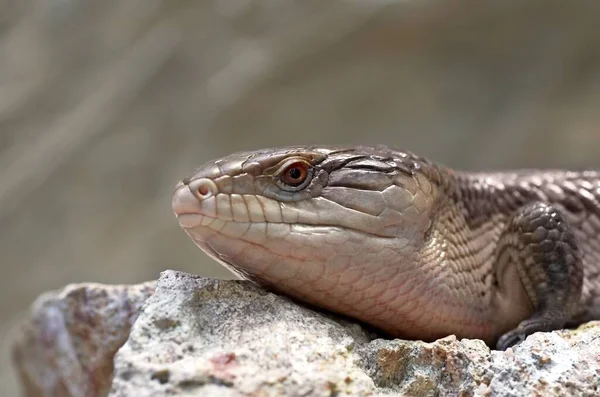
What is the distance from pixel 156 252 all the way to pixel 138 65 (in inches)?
69.0

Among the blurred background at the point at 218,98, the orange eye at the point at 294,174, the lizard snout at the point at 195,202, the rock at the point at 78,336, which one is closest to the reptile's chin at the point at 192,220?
the lizard snout at the point at 195,202

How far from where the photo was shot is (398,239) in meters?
2.17

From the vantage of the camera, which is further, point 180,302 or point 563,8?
point 563,8

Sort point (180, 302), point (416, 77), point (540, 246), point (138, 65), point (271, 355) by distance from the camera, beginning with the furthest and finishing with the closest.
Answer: point (138, 65)
point (416, 77)
point (540, 246)
point (180, 302)
point (271, 355)

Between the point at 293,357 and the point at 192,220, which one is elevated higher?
the point at 192,220

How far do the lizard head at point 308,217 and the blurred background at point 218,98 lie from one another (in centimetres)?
351

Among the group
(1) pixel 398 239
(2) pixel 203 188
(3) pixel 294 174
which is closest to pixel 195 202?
(2) pixel 203 188

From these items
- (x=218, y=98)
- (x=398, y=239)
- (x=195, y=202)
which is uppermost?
(x=218, y=98)

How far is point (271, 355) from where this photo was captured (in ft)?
5.42

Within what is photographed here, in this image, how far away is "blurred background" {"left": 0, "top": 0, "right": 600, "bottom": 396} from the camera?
17.9 feet

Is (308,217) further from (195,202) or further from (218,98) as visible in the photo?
(218,98)

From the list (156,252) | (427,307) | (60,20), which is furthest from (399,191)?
(60,20)

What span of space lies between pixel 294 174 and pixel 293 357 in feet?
2.16

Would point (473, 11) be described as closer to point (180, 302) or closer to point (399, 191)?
point (399, 191)
